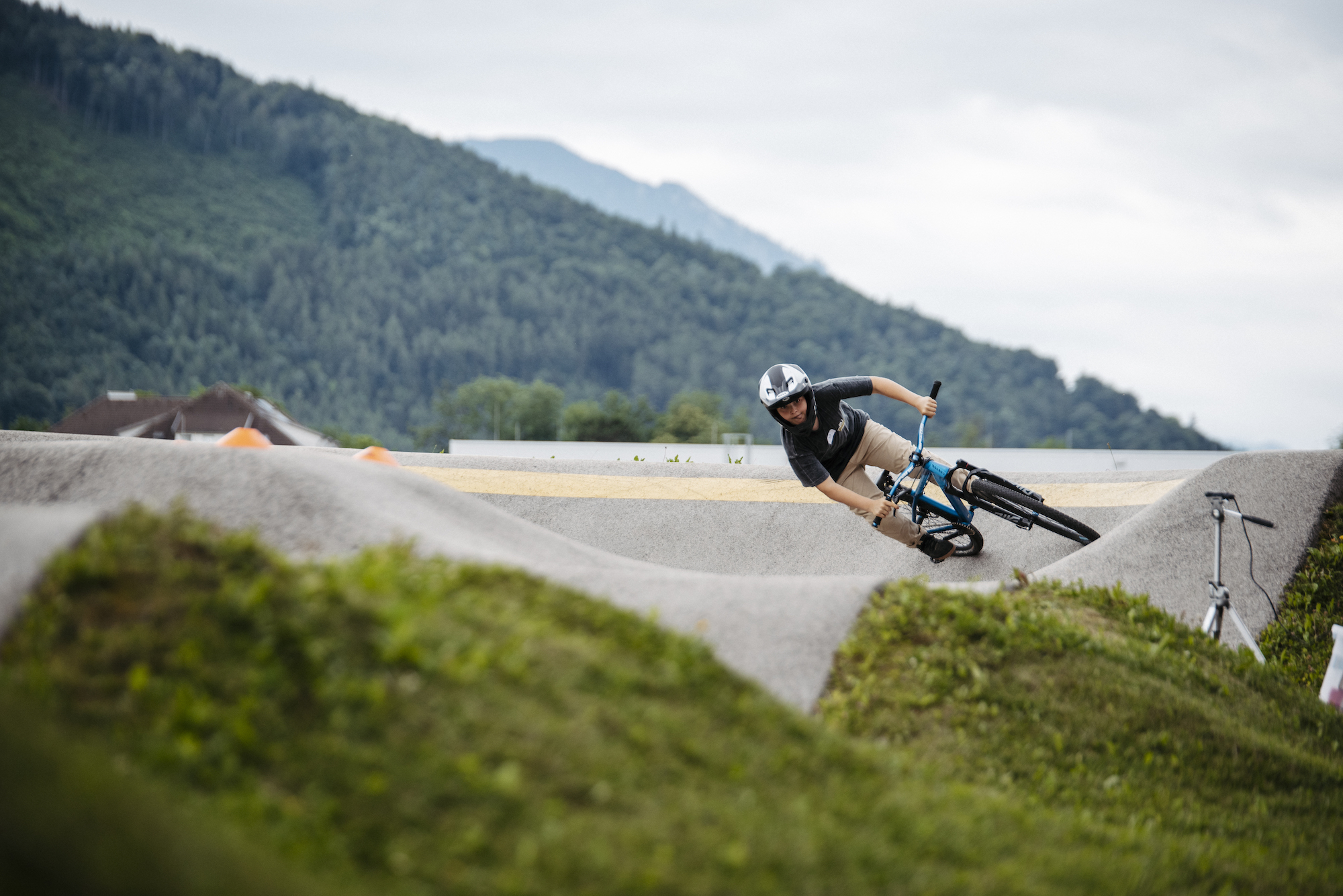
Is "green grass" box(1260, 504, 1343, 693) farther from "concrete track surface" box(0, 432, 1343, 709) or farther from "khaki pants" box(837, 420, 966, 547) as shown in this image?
"khaki pants" box(837, 420, 966, 547)

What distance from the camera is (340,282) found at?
12400 centimetres

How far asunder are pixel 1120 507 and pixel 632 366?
113104 mm

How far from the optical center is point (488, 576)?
14.5ft

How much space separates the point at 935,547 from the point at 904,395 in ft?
5.91

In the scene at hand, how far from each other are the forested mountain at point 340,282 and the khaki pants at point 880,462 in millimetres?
74171

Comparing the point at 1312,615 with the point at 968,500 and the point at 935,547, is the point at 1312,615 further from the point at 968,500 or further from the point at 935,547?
the point at 935,547

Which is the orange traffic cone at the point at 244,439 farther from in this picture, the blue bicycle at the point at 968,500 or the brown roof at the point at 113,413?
the brown roof at the point at 113,413

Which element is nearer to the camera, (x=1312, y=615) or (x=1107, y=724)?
(x=1107, y=724)

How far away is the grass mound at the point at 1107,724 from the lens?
4.37 m

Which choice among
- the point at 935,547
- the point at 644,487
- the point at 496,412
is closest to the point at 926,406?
the point at 935,547

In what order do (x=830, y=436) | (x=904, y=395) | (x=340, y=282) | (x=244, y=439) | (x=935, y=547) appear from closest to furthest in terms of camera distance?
(x=244, y=439), (x=904, y=395), (x=830, y=436), (x=935, y=547), (x=340, y=282)

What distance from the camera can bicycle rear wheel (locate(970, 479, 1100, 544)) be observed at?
28.5 feet

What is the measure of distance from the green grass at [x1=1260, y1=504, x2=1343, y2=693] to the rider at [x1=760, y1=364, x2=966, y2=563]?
113 inches

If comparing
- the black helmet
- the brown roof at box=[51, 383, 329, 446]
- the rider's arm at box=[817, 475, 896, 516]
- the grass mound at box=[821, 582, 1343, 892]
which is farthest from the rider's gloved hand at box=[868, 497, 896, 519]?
the brown roof at box=[51, 383, 329, 446]
